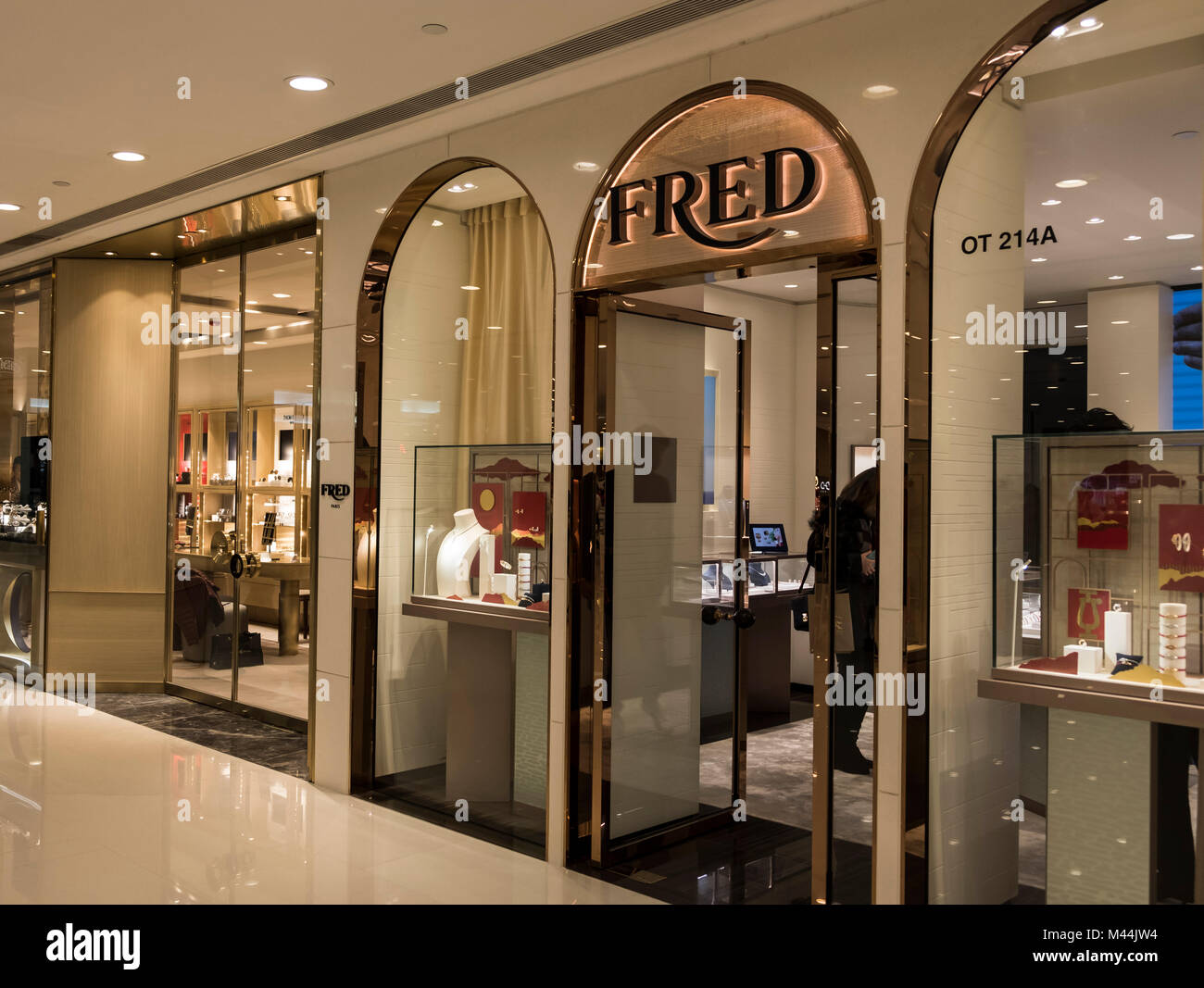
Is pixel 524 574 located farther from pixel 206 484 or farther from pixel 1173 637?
pixel 206 484

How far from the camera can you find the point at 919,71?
3.02 m

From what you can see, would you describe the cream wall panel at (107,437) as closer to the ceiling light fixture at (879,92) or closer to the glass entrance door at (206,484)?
the glass entrance door at (206,484)

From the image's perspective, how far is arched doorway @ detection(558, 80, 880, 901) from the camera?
10.7ft

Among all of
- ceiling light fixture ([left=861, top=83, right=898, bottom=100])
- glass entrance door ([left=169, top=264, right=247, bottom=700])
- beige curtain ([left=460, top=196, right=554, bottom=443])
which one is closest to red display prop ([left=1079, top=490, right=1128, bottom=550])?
ceiling light fixture ([left=861, top=83, right=898, bottom=100])

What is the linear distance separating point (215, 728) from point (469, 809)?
2.23 m

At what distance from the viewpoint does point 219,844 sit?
13.5ft

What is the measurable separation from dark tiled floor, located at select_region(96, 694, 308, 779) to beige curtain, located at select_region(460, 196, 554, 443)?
6.36 feet

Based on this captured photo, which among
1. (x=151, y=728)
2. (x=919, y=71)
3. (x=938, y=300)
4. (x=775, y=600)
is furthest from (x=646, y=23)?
(x=151, y=728)

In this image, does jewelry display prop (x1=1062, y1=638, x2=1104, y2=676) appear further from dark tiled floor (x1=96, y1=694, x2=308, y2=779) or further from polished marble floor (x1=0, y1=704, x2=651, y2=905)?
dark tiled floor (x1=96, y1=694, x2=308, y2=779)

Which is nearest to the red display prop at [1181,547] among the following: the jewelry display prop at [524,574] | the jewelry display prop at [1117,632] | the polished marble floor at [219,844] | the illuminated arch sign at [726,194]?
the jewelry display prop at [1117,632]

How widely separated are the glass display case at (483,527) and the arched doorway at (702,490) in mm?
422

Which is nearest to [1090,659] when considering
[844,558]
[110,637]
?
[844,558]

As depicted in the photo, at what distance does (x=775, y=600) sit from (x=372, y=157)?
11.9ft

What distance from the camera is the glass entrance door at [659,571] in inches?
158
